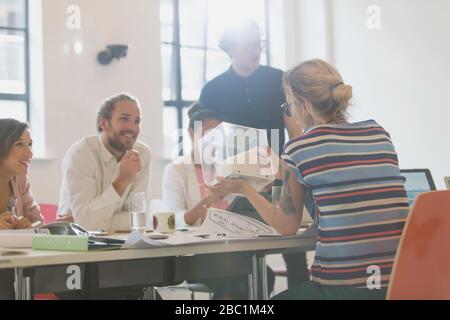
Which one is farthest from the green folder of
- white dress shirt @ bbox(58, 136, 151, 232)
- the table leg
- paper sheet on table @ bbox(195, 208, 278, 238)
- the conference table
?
white dress shirt @ bbox(58, 136, 151, 232)

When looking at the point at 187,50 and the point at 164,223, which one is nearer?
the point at 164,223

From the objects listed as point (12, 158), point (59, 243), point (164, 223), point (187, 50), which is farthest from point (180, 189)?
point (187, 50)

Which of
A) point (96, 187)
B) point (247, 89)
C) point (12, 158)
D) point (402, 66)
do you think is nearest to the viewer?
point (12, 158)

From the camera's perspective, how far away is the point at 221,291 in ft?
10.8

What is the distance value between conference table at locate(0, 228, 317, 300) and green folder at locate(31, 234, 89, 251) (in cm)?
3

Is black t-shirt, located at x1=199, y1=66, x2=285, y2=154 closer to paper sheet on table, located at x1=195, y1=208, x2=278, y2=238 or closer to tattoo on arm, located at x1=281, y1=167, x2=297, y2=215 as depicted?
paper sheet on table, located at x1=195, y1=208, x2=278, y2=238

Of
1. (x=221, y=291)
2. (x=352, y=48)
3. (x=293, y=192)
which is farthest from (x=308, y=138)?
(x=352, y=48)

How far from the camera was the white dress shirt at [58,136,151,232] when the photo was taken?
9.86 ft

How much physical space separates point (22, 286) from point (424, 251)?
3.34ft

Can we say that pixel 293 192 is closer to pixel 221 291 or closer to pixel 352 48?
pixel 221 291

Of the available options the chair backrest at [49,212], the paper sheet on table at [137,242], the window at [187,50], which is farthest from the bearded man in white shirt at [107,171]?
the window at [187,50]

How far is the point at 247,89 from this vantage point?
3.80 metres

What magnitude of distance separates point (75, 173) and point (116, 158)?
0.25m

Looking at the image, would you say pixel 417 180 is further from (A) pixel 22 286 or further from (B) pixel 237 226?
(A) pixel 22 286
